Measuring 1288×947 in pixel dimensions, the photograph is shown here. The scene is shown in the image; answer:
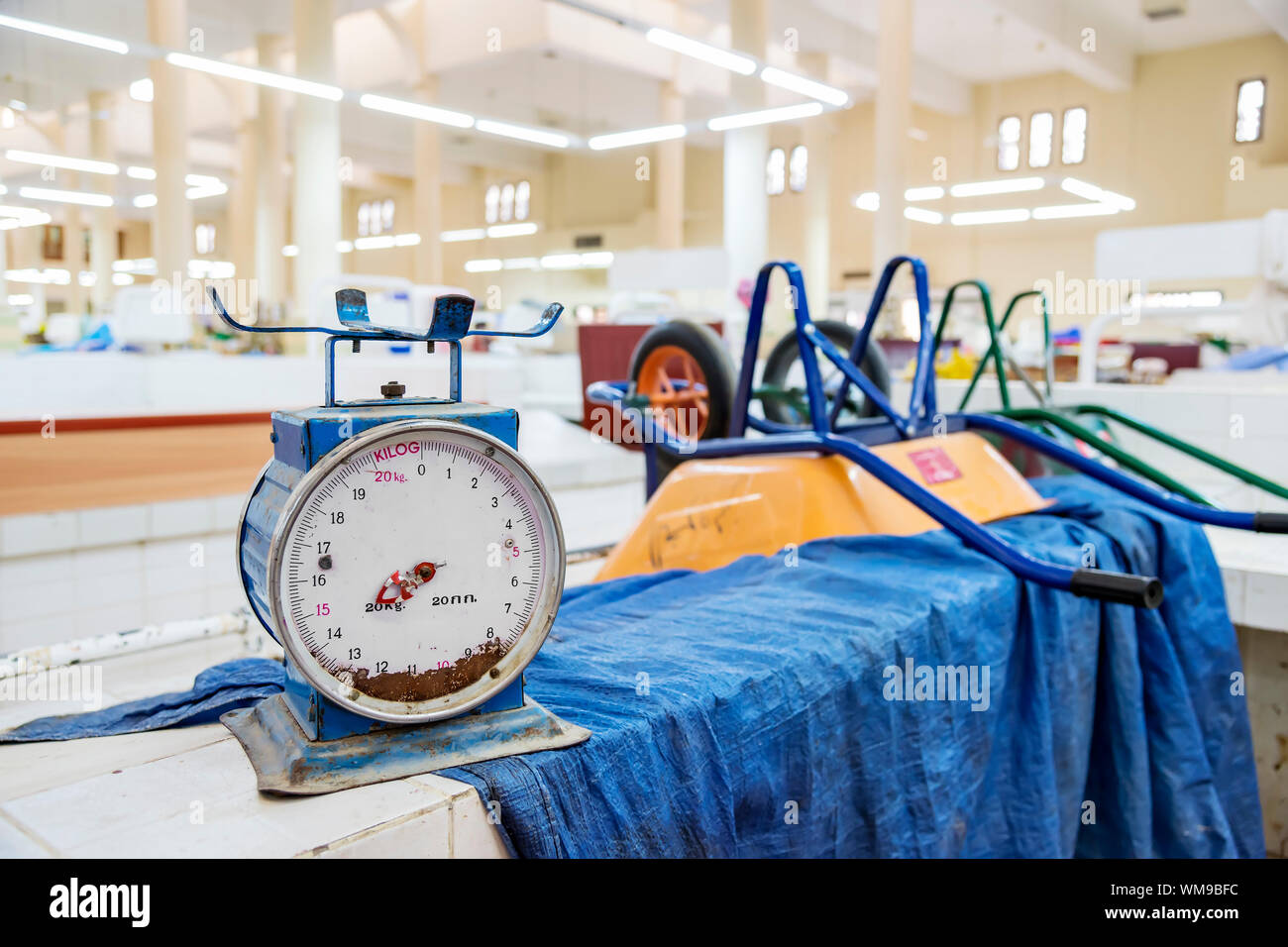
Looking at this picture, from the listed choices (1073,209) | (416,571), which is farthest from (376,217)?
(416,571)

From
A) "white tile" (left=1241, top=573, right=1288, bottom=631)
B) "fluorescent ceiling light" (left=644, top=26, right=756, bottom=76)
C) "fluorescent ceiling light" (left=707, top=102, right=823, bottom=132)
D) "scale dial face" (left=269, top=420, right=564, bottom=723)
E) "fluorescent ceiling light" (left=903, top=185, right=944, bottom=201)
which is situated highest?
"fluorescent ceiling light" (left=644, top=26, right=756, bottom=76)

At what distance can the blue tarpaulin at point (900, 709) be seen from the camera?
1169 millimetres

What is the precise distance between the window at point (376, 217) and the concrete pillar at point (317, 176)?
14528 mm

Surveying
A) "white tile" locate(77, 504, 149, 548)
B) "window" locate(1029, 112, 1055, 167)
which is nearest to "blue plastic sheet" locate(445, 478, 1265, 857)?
"white tile" locate(77, 504, 149, 548)

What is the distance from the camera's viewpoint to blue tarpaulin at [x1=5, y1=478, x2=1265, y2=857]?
46.0 inches

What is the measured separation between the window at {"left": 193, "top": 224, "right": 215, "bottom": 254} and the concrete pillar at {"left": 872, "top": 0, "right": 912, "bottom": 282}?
77.4 feet

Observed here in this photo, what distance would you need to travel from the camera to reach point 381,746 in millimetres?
1022

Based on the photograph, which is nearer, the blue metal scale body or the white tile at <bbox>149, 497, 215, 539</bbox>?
the blue metal scale body

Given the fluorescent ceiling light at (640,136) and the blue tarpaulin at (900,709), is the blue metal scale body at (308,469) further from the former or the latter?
the fluorescent ceiling light at (640,136)

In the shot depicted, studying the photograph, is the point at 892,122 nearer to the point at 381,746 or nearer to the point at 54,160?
the point at 54,160

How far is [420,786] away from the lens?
99 centimetres

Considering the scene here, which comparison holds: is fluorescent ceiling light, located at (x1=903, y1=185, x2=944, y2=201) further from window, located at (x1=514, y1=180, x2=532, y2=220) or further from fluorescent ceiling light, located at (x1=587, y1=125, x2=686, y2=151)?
window, located at (x1=514, y1=180, x2=532, y2=220)
